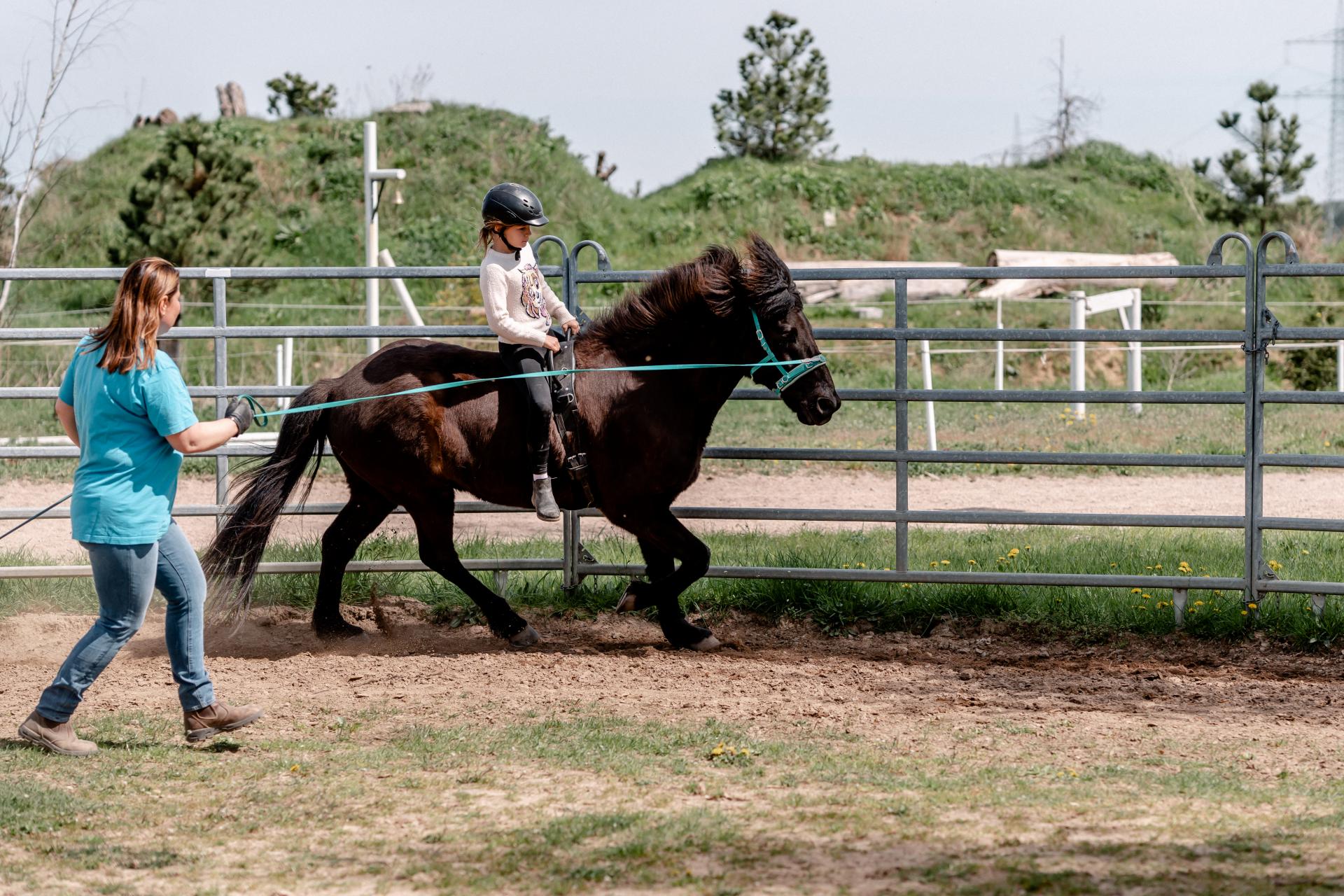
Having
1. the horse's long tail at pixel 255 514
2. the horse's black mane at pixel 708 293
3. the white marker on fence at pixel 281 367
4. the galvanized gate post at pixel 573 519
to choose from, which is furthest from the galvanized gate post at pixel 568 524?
the white marker on fence at pixel 281 367

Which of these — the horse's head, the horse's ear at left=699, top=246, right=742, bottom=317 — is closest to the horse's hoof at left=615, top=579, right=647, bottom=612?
the horse's head

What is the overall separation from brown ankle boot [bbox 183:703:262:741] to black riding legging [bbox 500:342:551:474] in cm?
192

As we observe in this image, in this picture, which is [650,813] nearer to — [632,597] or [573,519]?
[632,597]

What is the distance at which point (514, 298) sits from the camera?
250 inches

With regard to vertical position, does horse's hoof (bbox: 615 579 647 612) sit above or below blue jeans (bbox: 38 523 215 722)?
below

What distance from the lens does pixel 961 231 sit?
1147 inches

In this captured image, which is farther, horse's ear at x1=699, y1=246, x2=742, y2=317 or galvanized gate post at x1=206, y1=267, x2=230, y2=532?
galvanized gate post at x1=206, y1=267, x2=230, y2=532

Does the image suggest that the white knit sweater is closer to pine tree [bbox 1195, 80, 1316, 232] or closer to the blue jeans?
the blue jeans

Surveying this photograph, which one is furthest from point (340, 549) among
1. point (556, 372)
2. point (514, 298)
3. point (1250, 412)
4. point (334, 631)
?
point (1250, 412)

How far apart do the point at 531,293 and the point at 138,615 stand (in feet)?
7.92

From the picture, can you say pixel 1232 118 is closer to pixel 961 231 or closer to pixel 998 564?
pixel 961 231

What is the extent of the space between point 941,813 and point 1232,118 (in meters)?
30.0

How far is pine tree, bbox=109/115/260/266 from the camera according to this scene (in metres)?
19.8

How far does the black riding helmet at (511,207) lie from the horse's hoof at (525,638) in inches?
77.8
